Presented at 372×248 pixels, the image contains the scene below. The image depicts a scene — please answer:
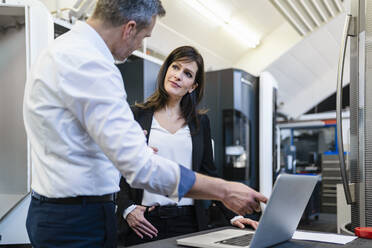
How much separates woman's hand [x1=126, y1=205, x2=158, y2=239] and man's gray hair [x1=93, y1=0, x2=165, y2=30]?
78 cm

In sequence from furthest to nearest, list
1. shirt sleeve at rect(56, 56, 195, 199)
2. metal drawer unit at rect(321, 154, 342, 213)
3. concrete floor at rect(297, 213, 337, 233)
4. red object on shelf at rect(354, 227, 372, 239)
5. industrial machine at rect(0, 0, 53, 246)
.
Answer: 1. metal drawer unit at rect(321, 154, 342, 213)
2. concrete floor at rect(297, 213, 337, 233)
3. industrial machine at rect(0, 0, 53, 246)
4. red object on shelf at rect(354, 227, 372, 239)
5. shirt sleeve at rect(56, 56, 195, 199)

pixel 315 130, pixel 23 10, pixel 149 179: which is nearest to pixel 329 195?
pixel 315 130

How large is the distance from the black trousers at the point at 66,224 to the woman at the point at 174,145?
510 millimetres

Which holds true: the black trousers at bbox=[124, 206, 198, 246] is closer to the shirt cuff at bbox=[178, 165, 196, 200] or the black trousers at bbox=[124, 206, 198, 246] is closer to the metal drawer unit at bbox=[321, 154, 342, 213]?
the shirt cuff at bbox=[178, 165, 196, 200]

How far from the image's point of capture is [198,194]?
37.4 inches

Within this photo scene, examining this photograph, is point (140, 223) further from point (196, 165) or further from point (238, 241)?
point (238, 241)

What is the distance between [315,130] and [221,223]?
352 inches

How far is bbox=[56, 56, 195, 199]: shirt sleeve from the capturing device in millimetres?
869

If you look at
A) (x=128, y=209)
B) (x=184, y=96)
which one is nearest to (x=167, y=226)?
(x=128, y=209)

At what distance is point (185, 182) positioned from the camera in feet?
3.00

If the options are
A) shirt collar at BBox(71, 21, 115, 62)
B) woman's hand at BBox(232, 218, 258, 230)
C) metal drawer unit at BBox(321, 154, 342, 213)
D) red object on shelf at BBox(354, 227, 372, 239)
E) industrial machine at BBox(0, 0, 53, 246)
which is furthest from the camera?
metal drawer unit at BBox(321, 154, 342, 213)

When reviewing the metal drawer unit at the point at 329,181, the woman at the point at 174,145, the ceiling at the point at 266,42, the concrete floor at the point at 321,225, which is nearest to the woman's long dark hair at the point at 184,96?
the woman at the point at 174,145

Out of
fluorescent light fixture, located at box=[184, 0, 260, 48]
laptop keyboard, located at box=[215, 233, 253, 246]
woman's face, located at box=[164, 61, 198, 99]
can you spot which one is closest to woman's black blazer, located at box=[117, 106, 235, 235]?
woman's face, located at box=[164, 61, 198, 99]

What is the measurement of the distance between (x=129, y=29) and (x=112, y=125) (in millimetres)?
305
